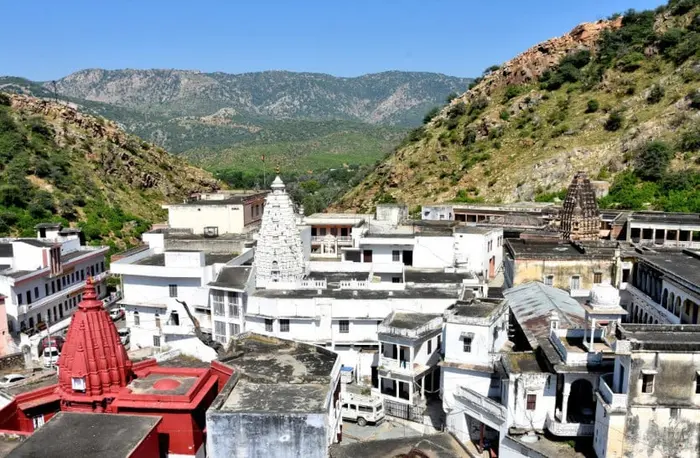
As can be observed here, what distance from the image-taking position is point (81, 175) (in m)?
73.6

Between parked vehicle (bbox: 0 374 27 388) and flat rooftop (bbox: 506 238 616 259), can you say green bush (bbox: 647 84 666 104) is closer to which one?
flat rooftop (bbox: 506 238 616 259)

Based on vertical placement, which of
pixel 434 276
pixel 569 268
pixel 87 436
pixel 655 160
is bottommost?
pixel 87 436

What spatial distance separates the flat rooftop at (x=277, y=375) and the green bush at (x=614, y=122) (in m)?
60.6

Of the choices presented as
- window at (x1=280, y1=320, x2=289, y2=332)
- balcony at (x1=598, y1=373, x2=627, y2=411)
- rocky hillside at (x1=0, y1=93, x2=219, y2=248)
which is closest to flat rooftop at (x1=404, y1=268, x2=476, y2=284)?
window at (x1=280, y1=320, x2=289, y2=332)

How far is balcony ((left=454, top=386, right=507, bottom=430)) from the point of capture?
23.1 m

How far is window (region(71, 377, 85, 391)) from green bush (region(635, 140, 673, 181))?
60.7 meters

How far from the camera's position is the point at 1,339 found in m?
33.9

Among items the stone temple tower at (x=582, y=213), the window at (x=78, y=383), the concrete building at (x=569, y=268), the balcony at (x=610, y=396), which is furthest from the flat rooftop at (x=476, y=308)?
the stone temple tower at (x=582, y=213)

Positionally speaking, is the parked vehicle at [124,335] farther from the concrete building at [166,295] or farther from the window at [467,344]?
the window at [467,344]

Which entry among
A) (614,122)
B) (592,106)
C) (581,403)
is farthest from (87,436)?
(592,106)

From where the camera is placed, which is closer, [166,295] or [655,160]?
[166,295]

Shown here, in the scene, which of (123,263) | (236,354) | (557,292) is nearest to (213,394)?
(236,354)

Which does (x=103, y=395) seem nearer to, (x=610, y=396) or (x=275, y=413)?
(x=275, y=413)

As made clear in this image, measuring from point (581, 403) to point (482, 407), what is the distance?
3.81 m
